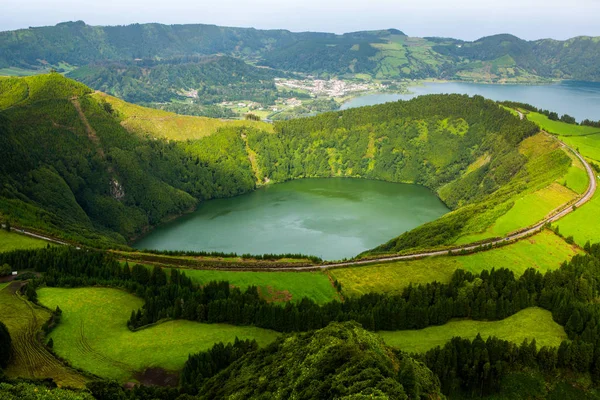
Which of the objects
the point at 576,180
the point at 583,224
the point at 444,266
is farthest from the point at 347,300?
the point at 576,180

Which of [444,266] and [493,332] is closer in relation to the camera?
[493,332]

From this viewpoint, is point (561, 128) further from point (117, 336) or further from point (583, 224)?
point (117, 336)

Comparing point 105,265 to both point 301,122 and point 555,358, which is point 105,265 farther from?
point 301,122

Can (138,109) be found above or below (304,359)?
above

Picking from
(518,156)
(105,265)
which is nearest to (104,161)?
(105,265)

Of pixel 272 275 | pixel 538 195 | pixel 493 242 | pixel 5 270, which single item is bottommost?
pixel 272 275

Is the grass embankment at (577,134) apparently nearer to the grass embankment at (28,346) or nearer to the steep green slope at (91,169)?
the steep green slope at (91,169)
